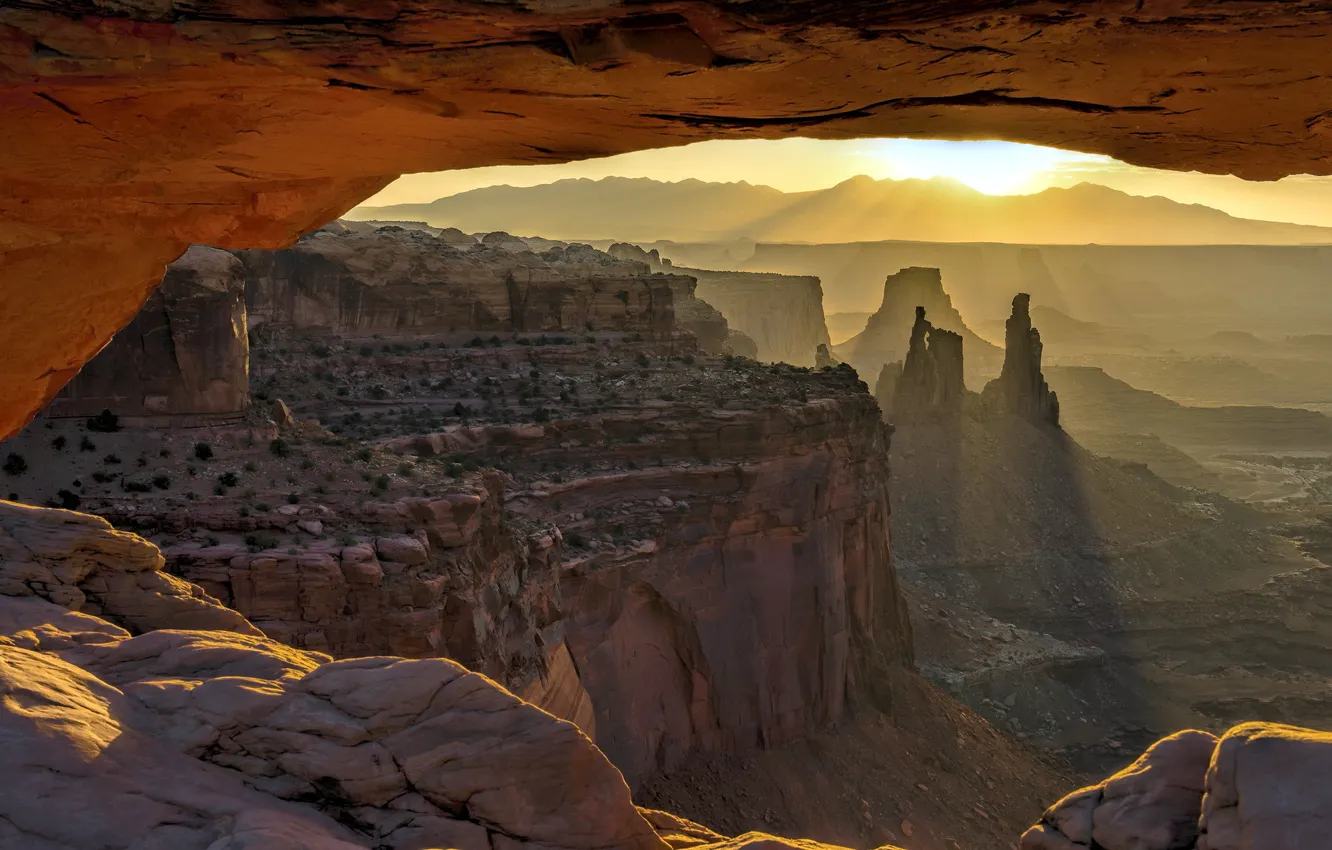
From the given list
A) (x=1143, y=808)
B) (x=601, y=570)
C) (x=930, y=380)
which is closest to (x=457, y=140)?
(x=1143, y=808)

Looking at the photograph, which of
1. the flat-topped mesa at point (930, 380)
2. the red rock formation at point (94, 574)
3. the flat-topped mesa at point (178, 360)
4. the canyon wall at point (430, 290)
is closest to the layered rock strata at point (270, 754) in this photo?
the red rock formation at point (94, 574)

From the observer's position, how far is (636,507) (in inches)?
1124

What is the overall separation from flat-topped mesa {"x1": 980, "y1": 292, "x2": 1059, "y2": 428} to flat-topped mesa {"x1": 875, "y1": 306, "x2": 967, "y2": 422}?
9.49 ft

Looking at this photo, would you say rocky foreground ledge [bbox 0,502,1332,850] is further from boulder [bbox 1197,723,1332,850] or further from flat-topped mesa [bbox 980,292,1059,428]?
flat-topped mesa [bbox 980,292,1059,428]

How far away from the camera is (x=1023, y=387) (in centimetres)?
6825

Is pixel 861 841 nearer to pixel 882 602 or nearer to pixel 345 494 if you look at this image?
pixel 882 602

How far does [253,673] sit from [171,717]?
0.96 m

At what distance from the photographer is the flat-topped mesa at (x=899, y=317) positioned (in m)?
115

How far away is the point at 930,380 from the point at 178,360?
51.9m

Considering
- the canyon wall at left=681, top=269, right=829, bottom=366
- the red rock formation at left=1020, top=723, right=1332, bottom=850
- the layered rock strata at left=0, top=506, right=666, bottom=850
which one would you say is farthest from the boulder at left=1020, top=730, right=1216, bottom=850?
the canyon wall at left=681, top=269, right=829, bottom=366

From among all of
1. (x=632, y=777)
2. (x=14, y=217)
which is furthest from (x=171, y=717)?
(x=632, y=777)

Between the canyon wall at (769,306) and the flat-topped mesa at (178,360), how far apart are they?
85.8m

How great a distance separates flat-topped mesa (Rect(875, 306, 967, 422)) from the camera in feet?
215

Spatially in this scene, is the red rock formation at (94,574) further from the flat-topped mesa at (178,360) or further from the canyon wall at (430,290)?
the canyon wall at (430,290)
